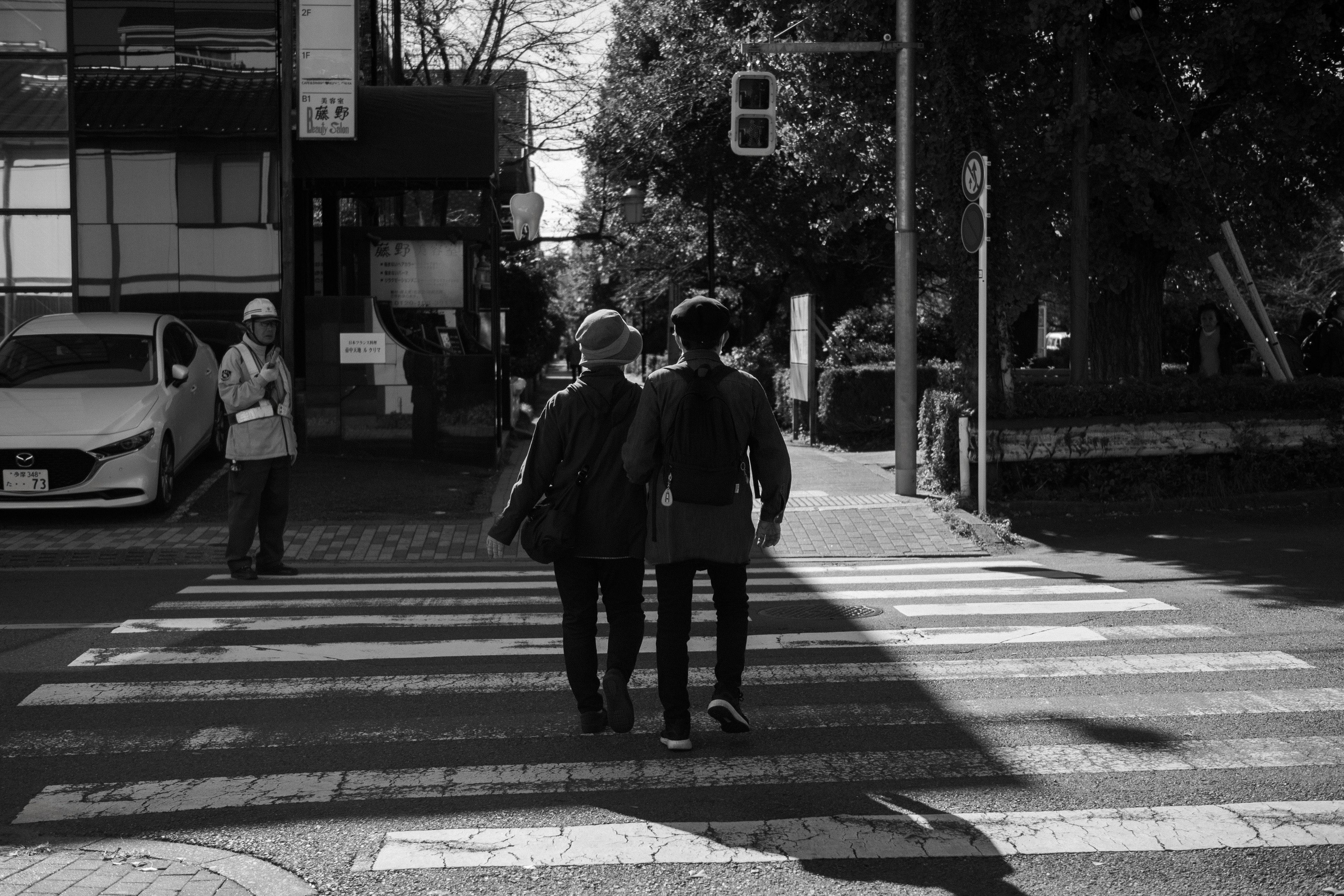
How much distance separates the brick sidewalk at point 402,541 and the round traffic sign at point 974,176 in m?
2.89

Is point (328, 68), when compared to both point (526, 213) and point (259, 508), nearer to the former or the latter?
point (526, 213)

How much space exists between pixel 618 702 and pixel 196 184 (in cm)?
1404

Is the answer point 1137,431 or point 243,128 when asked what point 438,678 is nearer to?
point 1137,431

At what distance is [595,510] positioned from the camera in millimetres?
5750

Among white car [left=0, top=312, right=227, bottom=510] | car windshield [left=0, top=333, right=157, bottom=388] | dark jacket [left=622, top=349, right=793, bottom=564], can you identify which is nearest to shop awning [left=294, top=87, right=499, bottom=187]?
white car [left=0, top=312, right=227, bottom=510]

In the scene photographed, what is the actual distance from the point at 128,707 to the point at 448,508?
7.21m

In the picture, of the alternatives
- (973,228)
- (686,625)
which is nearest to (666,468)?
(686,625)

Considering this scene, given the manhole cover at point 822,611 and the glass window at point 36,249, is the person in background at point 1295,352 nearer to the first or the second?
the manhole cover at point 822,611

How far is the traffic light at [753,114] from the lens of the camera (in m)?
14.6

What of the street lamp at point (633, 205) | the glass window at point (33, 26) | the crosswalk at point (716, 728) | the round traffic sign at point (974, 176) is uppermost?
the glass window at point (33, 26)

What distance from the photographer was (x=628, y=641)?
5.83 metres

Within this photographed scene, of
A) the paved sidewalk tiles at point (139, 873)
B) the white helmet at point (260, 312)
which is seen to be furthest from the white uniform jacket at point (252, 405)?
the paved sidewalk tiles at point (139, 873)

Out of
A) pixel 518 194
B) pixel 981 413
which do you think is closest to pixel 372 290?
pixel 518 194

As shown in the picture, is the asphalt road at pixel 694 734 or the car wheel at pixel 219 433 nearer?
the asphalt road at pixel 694 734
